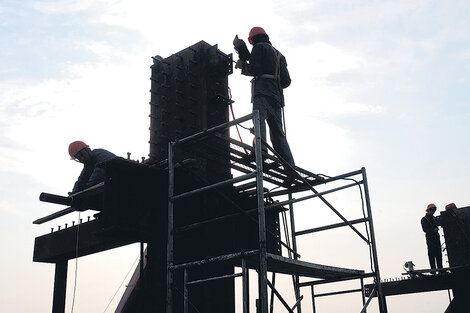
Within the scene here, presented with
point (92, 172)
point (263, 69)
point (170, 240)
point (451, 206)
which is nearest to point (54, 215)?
point (92, 172)

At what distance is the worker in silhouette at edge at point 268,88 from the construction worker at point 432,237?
9.73 m

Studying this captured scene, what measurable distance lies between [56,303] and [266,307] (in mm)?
7048

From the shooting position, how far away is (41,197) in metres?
8.68

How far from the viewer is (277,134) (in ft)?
32.1

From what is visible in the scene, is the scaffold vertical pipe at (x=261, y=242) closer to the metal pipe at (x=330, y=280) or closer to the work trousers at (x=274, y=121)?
the work trousers at (x=274, y=121)

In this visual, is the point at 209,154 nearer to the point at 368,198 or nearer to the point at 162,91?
the point at 162,91

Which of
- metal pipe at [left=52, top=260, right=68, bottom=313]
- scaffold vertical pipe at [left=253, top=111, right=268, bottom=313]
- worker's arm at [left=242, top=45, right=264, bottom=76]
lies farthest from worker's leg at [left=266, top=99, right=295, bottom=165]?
metal pipe at [left=52, top=260, right=68, bottom=313]

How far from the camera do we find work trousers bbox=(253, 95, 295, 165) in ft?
31.4

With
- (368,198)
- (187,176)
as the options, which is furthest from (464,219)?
(187,176)

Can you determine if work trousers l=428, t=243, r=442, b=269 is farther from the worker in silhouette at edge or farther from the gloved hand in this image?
the gloved hand

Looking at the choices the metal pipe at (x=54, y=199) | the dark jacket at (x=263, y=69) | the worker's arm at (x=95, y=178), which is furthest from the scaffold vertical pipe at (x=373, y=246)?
the metal pipe at (x=54, y=199)

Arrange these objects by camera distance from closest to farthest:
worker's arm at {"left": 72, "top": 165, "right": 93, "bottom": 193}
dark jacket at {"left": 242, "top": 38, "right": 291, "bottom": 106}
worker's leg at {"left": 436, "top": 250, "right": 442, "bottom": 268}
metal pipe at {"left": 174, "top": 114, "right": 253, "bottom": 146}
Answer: metal pipe at {"left": 174, "top": 114, "right": 253, "bottom": 146} < dark jacket at {"left": 242, "top": 38, "right": 291, "bottom": 106} < worker's arm at {"left": 72, "top": 165, "right": 93, "bottom": 193} < worker's leg at {"left": 436, "top": 250, "right": 442, "bottom": 268}

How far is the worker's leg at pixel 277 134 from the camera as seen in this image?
959 cm

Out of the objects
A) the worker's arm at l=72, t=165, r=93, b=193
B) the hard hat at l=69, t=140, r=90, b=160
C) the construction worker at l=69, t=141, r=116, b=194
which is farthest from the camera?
the hard hat at l=69, t=140, r=90, b=160
